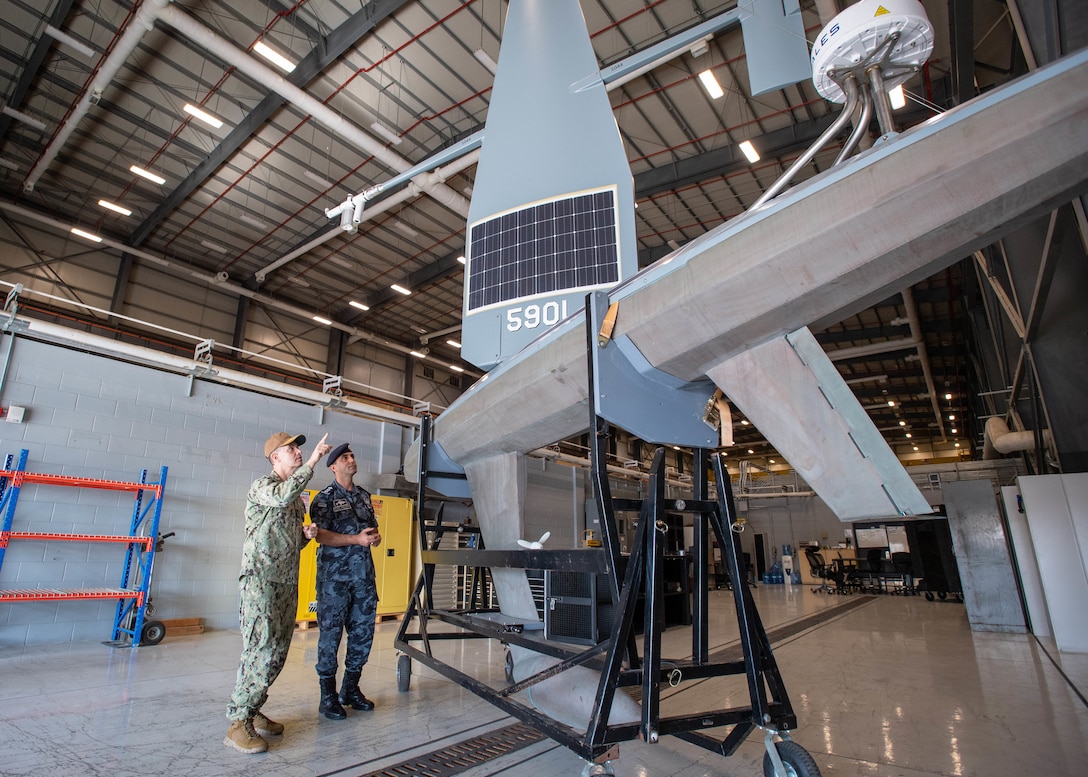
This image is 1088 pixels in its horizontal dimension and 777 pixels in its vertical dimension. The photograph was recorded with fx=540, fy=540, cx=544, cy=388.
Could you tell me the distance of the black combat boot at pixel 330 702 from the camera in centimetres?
322

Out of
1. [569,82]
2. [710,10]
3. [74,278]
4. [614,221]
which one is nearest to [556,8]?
[569,82]

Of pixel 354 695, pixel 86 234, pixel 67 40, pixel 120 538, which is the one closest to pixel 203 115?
pixel 67 40

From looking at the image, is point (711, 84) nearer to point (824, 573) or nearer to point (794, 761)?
point (794, 761)

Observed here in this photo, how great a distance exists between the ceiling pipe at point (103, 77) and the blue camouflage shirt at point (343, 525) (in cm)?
788

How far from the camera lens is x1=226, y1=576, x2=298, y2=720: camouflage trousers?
2.76m

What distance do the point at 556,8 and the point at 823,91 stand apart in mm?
2298

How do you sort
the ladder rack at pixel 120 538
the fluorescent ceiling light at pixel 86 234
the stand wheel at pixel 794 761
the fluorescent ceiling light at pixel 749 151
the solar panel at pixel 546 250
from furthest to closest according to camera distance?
the fluorescent ceiling light at pixel 86 234 < the fluorescent ceiling light at pixel 749 151 < the ladder rack at pixel 120 538 < the solar panel at pixel 546 250 < the stand wheel at pixel 794 761

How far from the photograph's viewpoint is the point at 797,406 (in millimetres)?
1879

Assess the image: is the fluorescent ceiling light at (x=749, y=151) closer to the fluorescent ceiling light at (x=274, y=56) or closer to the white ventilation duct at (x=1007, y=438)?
the white ventilation duct at (x=1007, y=438)

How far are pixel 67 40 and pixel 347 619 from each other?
10.0m

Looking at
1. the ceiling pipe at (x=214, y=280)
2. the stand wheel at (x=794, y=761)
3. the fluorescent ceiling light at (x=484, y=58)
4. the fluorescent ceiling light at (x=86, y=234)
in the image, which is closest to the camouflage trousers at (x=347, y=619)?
the stand wheel at (x=794, y=761)

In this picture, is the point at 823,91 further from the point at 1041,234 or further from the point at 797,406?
the point at 1041,234

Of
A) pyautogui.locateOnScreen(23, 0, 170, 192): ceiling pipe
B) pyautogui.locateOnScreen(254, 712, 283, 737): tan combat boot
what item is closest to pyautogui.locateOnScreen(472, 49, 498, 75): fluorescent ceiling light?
pyautogui.locateOnScreen(23, 0, 170, 192): ceiling pipe

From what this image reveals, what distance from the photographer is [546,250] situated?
3.20m
